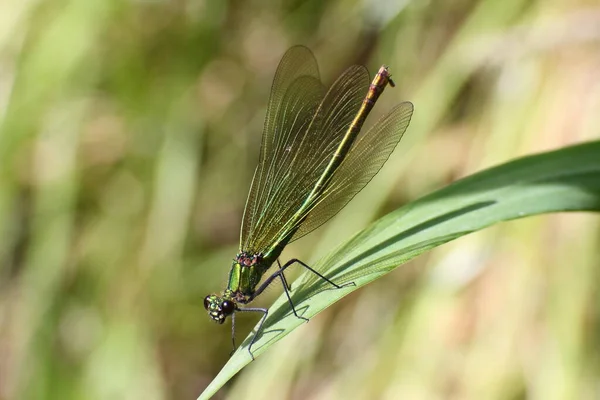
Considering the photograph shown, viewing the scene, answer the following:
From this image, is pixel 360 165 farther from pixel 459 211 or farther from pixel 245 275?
pixel 459 211

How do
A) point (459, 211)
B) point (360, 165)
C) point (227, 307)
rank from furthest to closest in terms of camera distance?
point (227, 307) → point (360, 165) → point (459, 211)

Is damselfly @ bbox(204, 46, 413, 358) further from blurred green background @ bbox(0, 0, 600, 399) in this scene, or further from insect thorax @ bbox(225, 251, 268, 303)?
blurred green background @ bbox(0, 0, 600, 399)

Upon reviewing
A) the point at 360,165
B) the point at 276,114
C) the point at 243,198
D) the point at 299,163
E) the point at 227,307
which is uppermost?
the point at 243,198

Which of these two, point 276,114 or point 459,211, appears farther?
point 276,114

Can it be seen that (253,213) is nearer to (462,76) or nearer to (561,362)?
(561,362)

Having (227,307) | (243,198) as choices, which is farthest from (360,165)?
(243,198)

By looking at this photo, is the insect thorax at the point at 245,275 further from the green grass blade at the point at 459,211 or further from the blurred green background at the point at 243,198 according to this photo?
the blurred green background at the point at 243,198

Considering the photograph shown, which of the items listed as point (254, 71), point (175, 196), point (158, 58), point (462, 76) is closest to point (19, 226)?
point (175, 196)

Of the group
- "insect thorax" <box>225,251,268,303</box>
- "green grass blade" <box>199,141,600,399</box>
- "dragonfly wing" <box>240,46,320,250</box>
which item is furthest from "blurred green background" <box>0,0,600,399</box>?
"green grass blade" <box>199,141,600,399</box>
